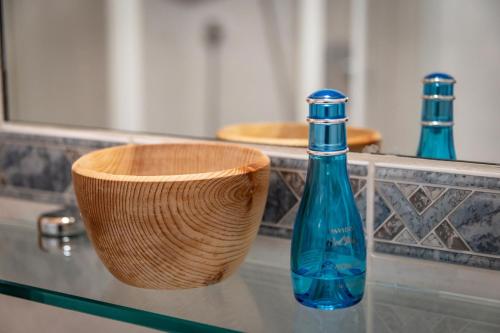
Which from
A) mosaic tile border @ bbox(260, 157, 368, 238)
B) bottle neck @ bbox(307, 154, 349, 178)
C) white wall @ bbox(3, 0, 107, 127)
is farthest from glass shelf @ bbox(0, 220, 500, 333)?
white wall @ bbox(3, 0, 107, 127)

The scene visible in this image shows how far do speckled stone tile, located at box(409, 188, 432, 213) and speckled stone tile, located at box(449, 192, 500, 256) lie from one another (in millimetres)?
29

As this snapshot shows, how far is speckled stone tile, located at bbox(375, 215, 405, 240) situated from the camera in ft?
2.44

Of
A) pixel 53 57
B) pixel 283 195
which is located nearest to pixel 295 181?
pixel 283 195

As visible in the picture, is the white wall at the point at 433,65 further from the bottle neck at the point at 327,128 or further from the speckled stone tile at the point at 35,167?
the speckled stone tile at the point at 35,167

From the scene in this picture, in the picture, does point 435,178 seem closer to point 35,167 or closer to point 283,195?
point 283,195

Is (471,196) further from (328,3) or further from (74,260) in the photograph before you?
(74,260)

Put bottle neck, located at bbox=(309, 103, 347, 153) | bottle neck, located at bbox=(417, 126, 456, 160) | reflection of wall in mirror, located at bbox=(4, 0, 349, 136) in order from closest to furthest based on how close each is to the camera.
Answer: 1. bottle neck, located at bbox=(309, 103, 347, 153)
2. bottle neck, located at bbox=(417, 126, 456, 160)
3. reflection of wall in mirror, located at bbox=(4, 0, 349, 136)

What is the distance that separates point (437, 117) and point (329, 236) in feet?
0.64

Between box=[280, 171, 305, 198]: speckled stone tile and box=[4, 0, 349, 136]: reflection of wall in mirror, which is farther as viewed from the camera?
box=[4, 0, 349, 136]: reflection of wall in mirror

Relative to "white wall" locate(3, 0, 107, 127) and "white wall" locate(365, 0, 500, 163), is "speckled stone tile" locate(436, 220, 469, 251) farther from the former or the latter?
"white wall" locate(3, 0, 107, 127)

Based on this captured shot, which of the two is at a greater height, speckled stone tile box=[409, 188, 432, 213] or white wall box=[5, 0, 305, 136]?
white wall box=[5, 0, 305, 136]

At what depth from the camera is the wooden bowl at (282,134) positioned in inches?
31.0

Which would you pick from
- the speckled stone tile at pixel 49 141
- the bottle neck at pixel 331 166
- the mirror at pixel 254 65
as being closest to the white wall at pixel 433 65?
the mirror at pixel 254 65

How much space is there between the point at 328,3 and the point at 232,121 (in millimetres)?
184
